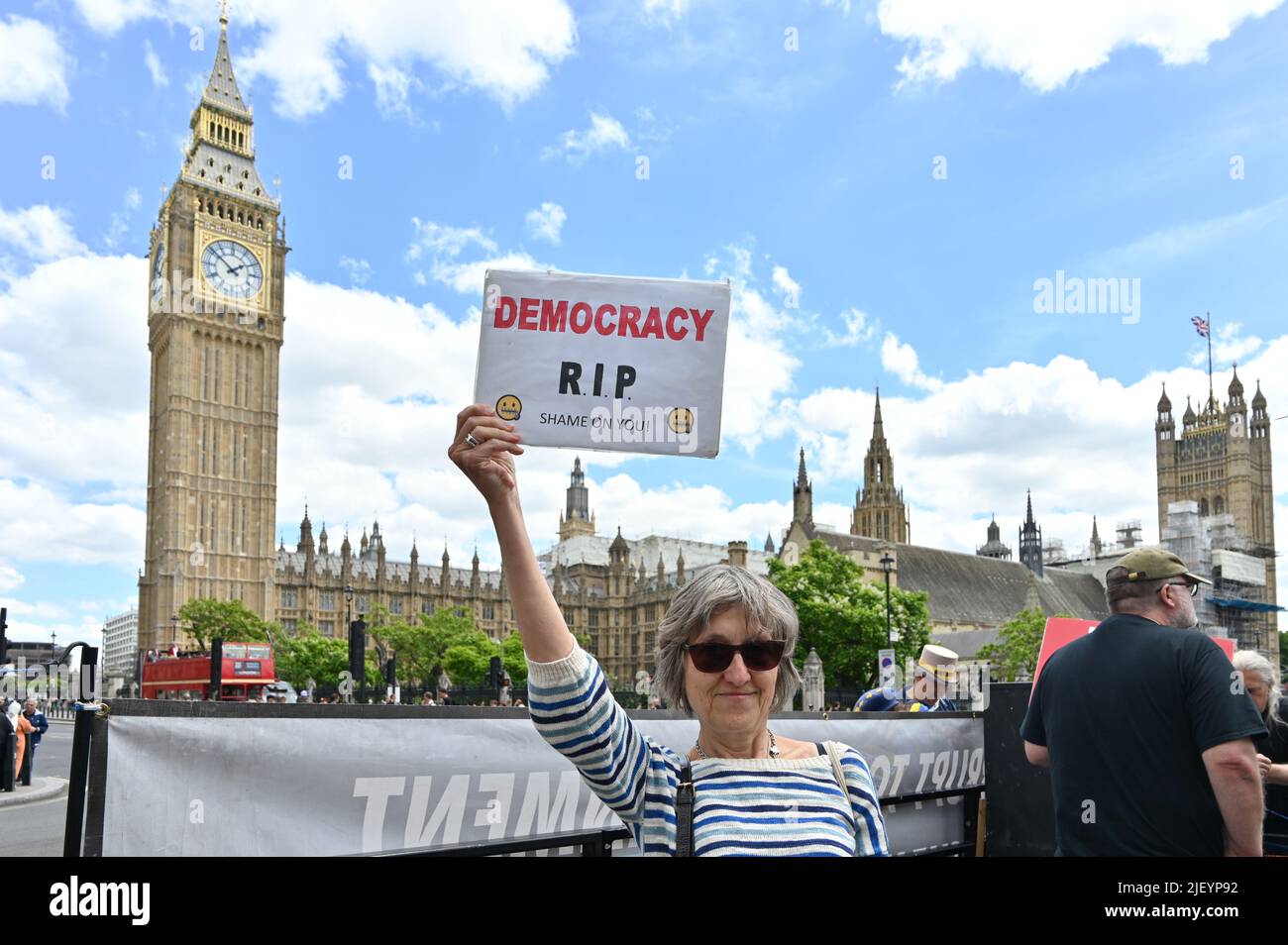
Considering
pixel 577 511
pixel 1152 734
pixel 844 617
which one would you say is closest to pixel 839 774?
pixel 1152 734

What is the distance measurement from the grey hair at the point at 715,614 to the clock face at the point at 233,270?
105m

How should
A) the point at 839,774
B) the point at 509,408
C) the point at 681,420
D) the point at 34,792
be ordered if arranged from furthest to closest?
the point at 34,792, the point at 681,420, the point at 509,408, the point at 839,774

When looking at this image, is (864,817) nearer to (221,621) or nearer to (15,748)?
(15,748)

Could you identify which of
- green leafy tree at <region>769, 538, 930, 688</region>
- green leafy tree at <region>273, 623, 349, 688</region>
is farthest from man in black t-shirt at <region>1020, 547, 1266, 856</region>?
green leafy tree at <region>273, 623, 349, 688</region>

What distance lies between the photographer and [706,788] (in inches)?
87.2

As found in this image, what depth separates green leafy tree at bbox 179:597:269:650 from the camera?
254 feet

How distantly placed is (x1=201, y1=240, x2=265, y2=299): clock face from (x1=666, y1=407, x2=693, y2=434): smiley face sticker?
10448 centimetres

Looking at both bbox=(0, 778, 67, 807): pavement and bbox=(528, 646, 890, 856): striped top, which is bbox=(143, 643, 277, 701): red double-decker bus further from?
bbox=(528, 646, 890, 856): striped top

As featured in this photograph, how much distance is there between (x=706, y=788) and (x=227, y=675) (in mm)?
46081

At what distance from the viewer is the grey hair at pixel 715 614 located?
2328 millimetres

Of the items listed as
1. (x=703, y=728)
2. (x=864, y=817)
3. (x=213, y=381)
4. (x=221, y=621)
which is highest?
(x=213, y=381)

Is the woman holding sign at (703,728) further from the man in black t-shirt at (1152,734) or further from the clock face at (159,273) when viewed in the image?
the clock face at (159,273)

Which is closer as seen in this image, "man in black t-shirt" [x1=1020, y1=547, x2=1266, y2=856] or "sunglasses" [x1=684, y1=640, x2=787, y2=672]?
"sunglasses" [x1=684, y1=640, x2=787, y2=672]
